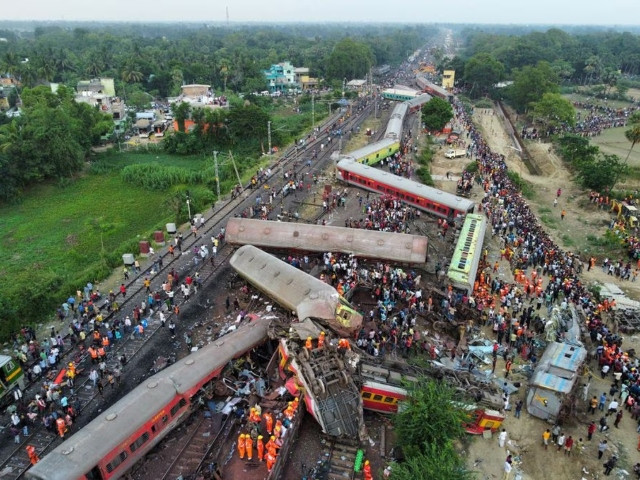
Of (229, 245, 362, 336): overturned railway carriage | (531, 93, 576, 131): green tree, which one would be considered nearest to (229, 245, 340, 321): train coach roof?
(229, 245, 362, 336): overturned railway carriage

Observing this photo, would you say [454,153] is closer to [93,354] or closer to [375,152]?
[375,152]

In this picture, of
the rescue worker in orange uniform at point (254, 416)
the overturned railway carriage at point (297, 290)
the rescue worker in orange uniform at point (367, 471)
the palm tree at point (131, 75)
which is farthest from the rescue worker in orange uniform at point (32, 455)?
the palm tree at point (131, 75)

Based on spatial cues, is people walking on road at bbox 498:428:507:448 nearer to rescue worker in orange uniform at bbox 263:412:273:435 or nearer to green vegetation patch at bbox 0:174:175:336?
rescue worker in orange uniform at bbox 263:412:273:435

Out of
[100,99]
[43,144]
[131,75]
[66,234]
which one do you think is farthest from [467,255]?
[131,75]

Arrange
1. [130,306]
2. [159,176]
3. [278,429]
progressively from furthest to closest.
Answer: [159,176] < [130,306] < [278,429]

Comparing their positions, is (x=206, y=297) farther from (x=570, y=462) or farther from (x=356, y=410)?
(x=570, y=462)

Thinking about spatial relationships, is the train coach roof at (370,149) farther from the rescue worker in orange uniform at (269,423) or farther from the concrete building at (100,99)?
the concrete building at (100,99)
